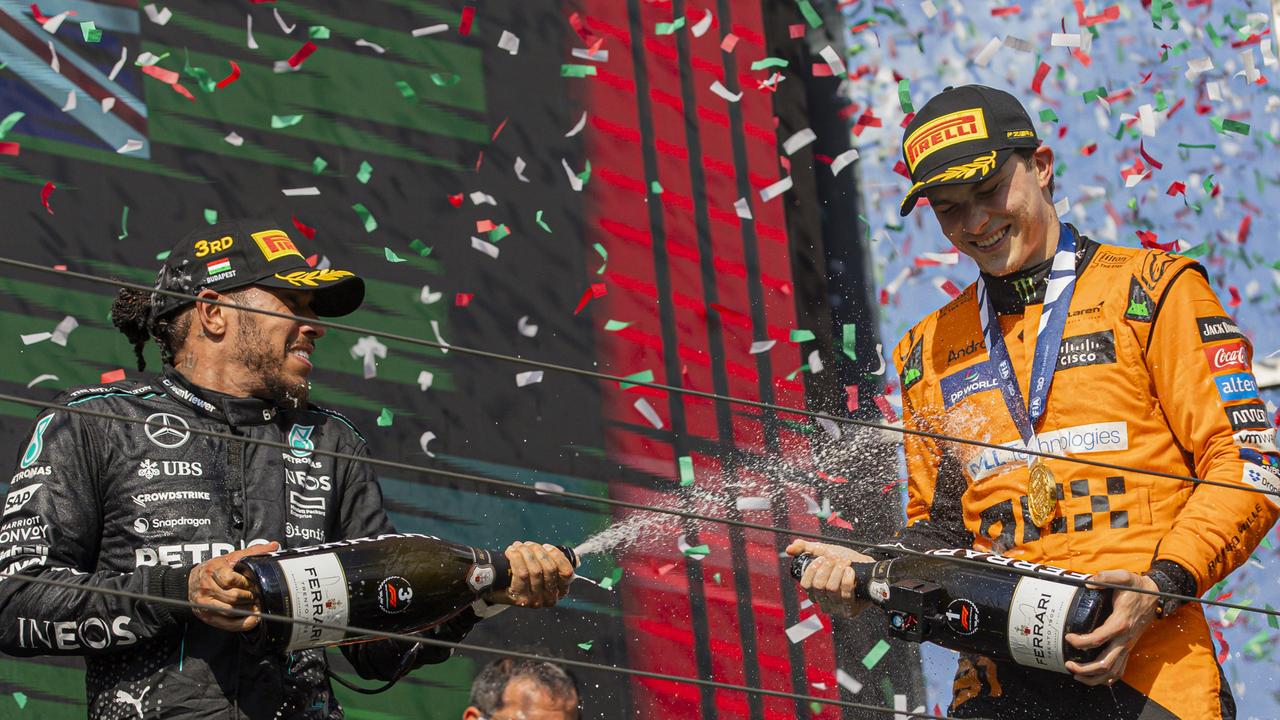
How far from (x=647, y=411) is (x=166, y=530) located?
1.82 meters

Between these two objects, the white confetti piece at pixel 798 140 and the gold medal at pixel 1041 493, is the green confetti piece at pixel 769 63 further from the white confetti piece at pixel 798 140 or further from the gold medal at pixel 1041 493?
the gold medal at pixel 1041 493

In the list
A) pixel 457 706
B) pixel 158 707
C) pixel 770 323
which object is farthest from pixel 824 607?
pixel 770 323

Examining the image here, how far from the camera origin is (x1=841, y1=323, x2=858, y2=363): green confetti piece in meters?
4.92

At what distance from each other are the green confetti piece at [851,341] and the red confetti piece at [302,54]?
1504 mm

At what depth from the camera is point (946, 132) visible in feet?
10.6

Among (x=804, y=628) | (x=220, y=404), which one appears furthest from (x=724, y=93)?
(x=220, y=404)

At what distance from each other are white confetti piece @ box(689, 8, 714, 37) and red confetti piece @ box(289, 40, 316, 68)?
3.31 feet

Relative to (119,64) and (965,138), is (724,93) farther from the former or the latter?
(965,138)

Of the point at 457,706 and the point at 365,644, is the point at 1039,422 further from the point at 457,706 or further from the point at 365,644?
the point at 457,706

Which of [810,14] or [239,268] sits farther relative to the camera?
[810,14]

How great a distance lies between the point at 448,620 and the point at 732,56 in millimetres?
2292

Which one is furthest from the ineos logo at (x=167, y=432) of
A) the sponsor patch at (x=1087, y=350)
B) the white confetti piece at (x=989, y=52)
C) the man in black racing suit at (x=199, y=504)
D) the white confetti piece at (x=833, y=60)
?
the white confetti piece at (x=989, y=52)

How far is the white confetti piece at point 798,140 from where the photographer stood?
16.5 feet

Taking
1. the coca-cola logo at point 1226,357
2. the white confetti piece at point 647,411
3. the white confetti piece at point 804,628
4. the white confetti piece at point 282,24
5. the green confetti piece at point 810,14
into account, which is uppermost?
the green confetti piece at point 810,14
